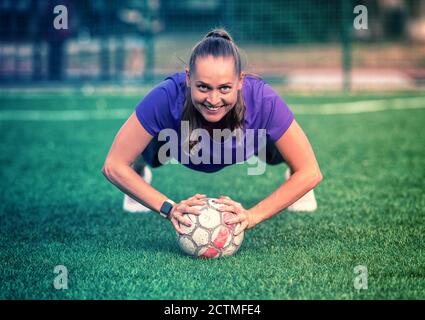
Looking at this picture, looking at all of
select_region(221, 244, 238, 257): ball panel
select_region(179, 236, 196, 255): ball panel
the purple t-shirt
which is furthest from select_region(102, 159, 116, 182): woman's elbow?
select_region(221, 244, 238, 257): ball panel

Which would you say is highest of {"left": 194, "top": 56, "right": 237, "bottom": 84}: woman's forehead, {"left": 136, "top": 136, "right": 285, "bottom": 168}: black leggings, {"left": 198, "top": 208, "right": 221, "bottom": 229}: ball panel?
{"left": 194, "top": 56, "right": 237, "bottom": 84}: woman's forehead

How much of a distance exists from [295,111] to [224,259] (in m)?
7.33

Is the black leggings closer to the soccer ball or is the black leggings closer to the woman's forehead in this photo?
the soccer ball

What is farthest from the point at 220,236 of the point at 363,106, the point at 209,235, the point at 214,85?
the point at 363,106

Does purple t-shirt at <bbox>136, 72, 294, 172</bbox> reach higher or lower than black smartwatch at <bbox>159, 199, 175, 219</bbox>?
higher

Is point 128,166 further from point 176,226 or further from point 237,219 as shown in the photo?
point 237,219

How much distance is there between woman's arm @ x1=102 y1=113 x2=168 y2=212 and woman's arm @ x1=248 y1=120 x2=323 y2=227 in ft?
1.82

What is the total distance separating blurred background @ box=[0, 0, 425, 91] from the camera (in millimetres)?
13719

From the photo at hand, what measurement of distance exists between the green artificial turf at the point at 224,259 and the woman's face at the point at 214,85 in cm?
78

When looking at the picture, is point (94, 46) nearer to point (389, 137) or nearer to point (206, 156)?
point (389, 137)

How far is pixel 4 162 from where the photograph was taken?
7.28 meters

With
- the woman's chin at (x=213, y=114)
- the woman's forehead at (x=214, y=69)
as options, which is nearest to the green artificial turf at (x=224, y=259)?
the woman's chin at (x=213, y=114)

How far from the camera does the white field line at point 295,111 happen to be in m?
10.6
